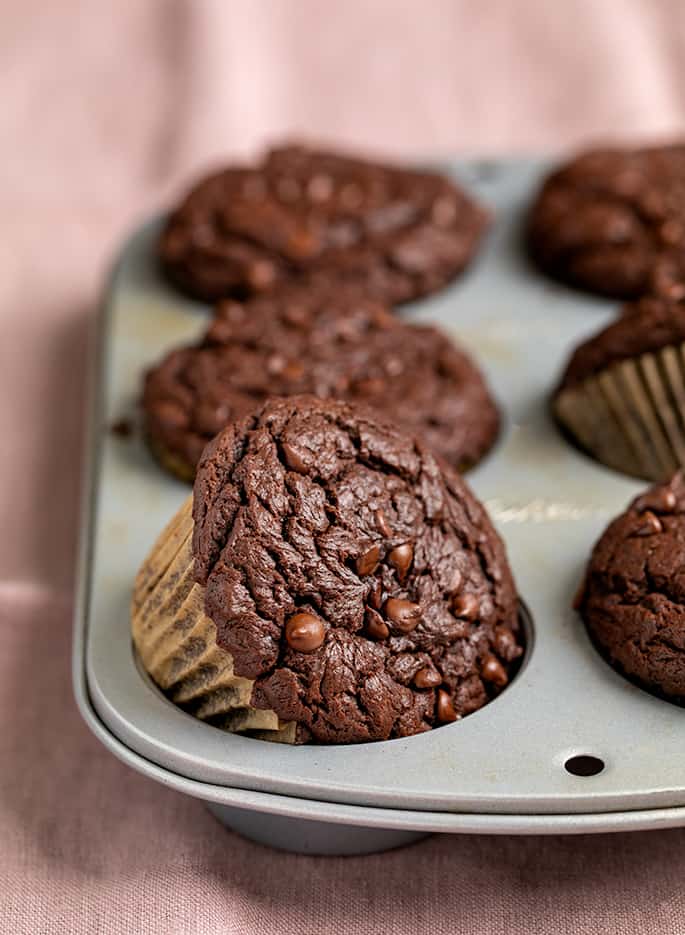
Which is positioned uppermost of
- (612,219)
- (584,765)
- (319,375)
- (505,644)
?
(612,219)

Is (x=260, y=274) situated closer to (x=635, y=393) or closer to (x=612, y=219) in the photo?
(x=612, y=219)

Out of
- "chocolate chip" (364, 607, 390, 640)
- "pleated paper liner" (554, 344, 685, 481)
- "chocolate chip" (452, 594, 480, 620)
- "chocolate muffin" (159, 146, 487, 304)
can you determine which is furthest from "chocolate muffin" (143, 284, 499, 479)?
"chocolate chip" (364, 607, 390, 640)

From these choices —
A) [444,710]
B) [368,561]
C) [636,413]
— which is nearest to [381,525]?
[368,561]

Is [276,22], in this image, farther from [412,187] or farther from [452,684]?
[452,684]

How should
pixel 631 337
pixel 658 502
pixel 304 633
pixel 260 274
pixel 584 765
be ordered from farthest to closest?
pixel 260 274
pixel 631 337
pixel 658 502
pixel 584 765
pixel 304 633

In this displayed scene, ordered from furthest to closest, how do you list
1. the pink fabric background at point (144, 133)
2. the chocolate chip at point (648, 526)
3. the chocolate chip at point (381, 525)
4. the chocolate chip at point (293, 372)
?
the chocolate chip at point (293, 372) → the pink fabric background at point (144, 133) → the chocolate chip at point (648, 526) → the chocolate chip at point (381, 525)

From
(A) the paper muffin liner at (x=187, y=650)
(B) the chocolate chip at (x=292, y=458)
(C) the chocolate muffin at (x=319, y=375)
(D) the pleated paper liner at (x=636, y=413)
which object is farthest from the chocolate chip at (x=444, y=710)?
(D) the pleated paper liner at (x=636, y=413)

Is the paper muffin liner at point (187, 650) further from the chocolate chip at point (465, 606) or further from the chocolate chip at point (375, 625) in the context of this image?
the chocolate chip at point (465, 606)
